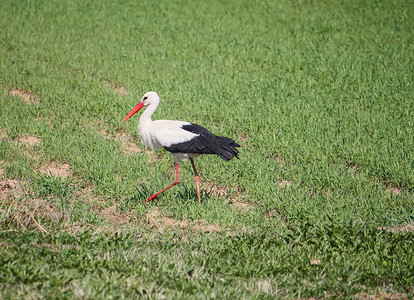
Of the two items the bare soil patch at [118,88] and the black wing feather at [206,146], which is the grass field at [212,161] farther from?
the black wing feather at [206,146]

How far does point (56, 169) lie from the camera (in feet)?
22.2

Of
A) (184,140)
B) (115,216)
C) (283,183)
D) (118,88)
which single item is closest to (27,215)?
(115,216)

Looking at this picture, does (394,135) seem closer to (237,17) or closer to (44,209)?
(44,209)

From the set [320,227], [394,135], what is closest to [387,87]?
[394,135]

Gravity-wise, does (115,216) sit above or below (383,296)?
below

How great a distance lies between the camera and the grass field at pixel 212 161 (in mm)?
4230

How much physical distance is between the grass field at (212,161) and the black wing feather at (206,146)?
642 millimetres

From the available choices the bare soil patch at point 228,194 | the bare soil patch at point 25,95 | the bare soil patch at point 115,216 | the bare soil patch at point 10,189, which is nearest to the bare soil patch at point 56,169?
the bare soil patch at point 10,189

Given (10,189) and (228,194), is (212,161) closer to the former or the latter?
(228,194)

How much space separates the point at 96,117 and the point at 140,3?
8.46 meters

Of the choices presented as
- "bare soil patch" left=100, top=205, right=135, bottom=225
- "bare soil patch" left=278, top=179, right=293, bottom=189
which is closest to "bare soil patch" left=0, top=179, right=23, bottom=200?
"bare soil patch" left=100, top=205, right=135, bottom=225

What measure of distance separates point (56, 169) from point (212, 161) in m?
2.25

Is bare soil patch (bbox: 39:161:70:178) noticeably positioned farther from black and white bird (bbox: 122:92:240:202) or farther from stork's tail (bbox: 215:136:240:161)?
stork's tail (bbox: 215:136:240:161)

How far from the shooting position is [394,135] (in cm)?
752
